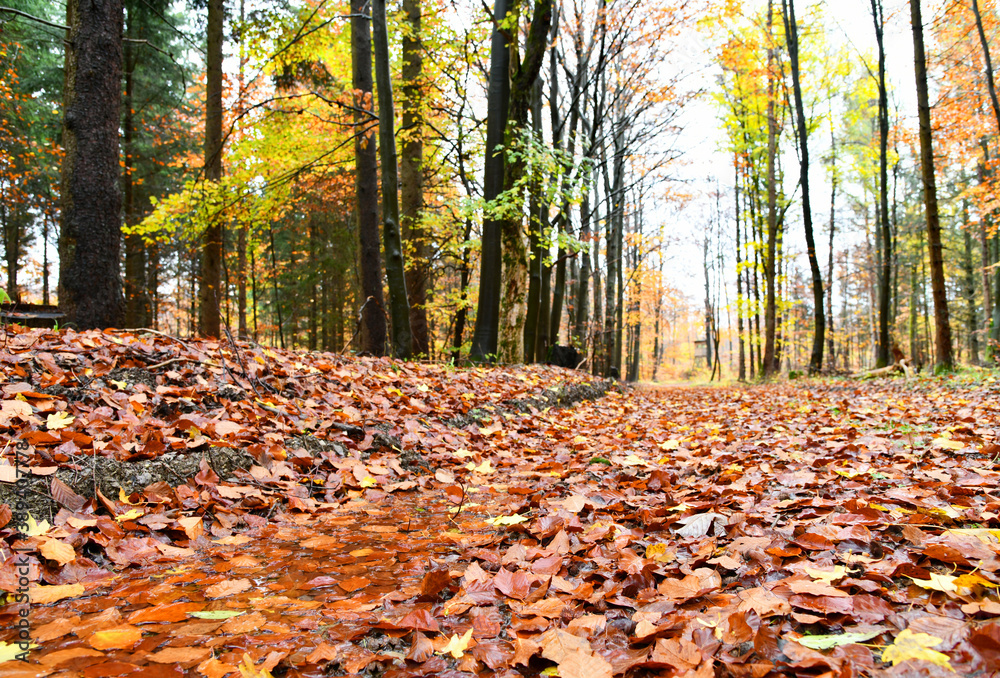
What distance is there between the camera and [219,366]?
3676mm

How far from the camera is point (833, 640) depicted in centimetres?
106

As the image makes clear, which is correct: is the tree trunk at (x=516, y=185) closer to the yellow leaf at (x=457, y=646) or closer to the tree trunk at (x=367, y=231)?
the tree trunk at (x=367, y=231)

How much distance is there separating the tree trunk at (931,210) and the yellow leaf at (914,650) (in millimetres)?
10068

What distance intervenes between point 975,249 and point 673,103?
18418mm

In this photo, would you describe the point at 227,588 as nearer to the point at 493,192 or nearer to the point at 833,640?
the point at 833,640

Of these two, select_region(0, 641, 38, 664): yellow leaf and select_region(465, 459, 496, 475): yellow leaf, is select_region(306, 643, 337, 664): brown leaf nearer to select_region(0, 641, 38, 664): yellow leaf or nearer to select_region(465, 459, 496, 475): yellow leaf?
select_region(0, 641, 38, 664): yellow leaf

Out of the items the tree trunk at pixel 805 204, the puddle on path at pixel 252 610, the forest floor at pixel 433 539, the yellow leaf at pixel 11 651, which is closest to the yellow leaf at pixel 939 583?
the forest floor at pixel 433 539

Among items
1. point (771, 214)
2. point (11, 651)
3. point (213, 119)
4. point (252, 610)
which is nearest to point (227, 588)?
point (252, 610)

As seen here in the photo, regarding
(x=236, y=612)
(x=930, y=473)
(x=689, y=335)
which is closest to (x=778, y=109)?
(x=930, y=473)

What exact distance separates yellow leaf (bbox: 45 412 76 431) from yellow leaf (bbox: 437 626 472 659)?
2246mm

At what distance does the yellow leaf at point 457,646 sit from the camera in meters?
1.25

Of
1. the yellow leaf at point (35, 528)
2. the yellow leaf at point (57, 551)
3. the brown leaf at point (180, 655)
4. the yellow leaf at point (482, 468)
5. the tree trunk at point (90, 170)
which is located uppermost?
the tree trunk at point (90, 170)

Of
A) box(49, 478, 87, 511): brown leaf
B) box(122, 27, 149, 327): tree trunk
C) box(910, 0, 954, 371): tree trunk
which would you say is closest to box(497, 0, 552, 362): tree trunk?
box(910, 0, 954, 371): tree trunk

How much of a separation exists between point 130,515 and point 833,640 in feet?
8.07
